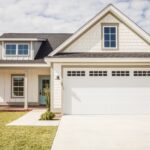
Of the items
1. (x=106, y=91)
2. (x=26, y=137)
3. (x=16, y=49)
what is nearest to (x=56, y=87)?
(x=106, y=91)

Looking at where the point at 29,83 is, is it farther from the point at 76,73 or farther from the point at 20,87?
the point at 76,73

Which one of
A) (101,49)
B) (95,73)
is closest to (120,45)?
(101,49)

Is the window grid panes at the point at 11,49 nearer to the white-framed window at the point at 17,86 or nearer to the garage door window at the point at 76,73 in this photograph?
the white-framed window at the point at 17,86

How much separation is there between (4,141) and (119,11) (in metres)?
10.5

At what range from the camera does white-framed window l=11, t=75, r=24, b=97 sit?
21.5m

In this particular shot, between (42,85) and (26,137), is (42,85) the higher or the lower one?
the higher one

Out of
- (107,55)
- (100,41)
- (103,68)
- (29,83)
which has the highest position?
(100,41)

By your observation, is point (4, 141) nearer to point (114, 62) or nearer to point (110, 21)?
point (114, 62)

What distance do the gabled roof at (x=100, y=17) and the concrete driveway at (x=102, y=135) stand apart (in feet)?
17.0

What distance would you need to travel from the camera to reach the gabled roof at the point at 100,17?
53.3 ft

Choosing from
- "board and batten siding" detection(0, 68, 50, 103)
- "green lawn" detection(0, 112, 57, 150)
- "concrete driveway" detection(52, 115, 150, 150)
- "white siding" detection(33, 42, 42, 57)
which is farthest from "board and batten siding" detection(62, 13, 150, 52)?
"green lawn" detection(0, 112, 57, 150)

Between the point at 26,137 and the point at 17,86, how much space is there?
12411 millimetres

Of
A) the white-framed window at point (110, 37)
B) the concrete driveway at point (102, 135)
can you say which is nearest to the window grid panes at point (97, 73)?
the white-framed window at point (110, 37)

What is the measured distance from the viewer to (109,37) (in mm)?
16594
